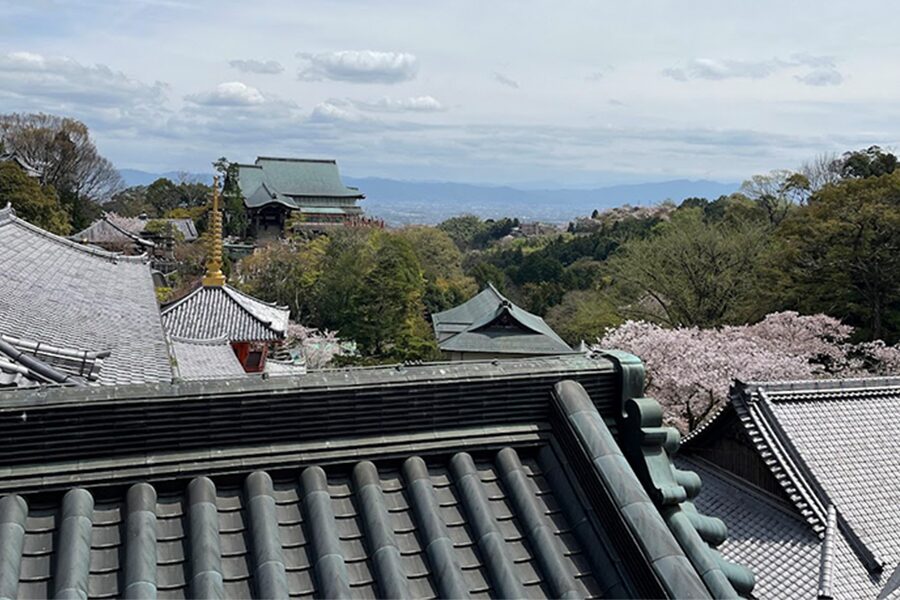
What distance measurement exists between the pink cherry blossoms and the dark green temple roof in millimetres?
17585

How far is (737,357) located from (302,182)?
50.3 meters

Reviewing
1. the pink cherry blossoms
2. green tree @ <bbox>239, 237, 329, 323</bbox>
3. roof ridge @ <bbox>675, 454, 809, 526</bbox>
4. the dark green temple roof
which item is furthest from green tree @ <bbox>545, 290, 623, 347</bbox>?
the dark green temple roof

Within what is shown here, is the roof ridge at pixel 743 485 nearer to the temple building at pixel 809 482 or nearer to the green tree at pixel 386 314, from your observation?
the temple building at pixel 809 482

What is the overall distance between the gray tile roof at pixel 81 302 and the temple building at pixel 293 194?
40.4 meters

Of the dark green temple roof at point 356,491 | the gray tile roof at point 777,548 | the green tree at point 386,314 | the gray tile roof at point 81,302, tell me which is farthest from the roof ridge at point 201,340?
the dark green temple roof at point 356,491

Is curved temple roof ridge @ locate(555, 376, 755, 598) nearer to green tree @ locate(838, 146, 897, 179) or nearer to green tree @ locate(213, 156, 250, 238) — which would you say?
green tree @ locate(838, 146, 897, 179)

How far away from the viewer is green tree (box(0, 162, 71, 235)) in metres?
35.5

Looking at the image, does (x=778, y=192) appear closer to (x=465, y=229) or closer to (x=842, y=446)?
(x=842, y=446)

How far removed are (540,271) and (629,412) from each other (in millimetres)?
57724

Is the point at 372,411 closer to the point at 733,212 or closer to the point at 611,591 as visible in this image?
the point at 611,591

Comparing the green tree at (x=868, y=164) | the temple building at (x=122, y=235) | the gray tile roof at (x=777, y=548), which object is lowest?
the gray tile roof at (x=777, y=548)

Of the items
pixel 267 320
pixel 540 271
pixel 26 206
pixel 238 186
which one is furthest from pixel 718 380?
pixel 238 186

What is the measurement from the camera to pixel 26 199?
3597 centimetres

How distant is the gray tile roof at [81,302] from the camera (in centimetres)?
897
